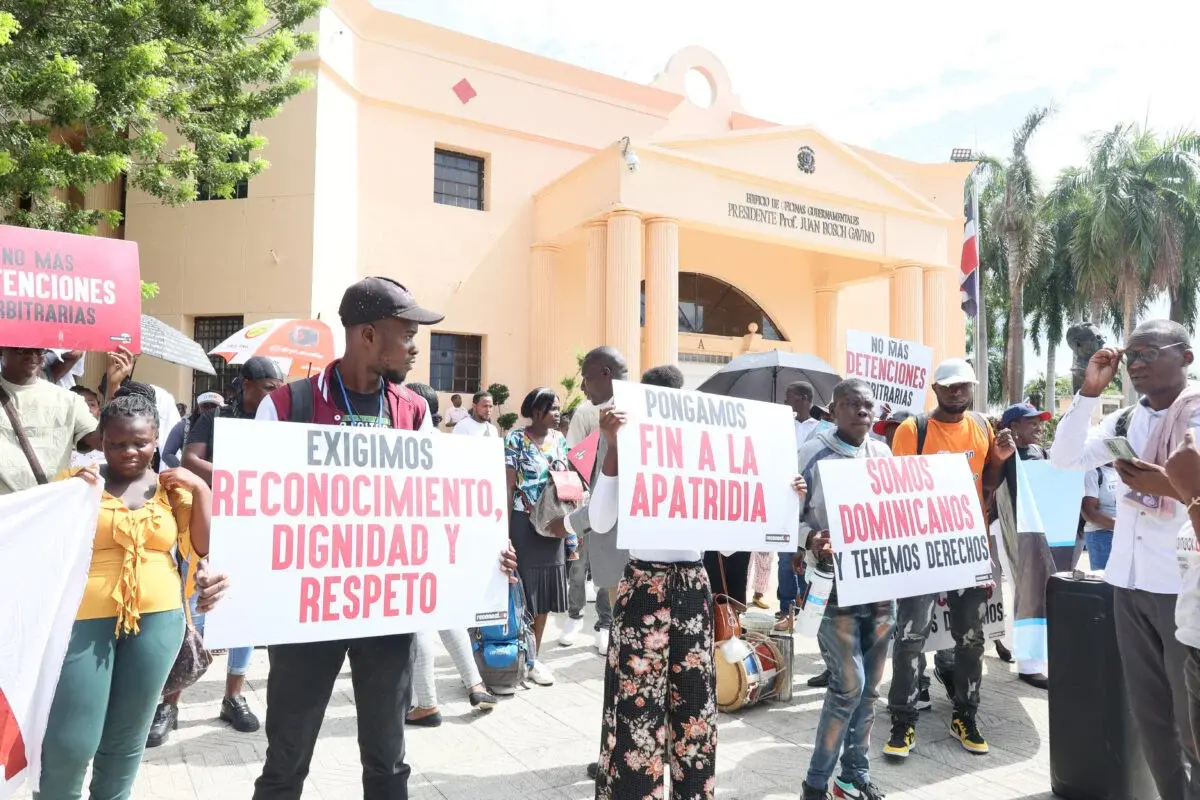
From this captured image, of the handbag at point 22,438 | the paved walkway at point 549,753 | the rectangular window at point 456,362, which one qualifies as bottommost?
the paved walkway at point 549,753

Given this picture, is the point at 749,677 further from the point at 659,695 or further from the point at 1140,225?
the point at 1140,225

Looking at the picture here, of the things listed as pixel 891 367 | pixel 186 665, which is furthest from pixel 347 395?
pixel 891 367

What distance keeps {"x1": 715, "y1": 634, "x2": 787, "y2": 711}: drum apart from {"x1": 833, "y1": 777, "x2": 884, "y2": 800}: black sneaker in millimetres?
1190

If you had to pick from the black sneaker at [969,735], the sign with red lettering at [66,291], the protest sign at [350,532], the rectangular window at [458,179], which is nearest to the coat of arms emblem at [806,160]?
the rectangular window at [458,179]

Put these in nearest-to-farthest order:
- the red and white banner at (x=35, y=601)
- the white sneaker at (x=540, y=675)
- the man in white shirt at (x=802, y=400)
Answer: the red and white banner at (x=35, y=601), the white sneaker at (x=540, y=675), the man in white shirt at (x=802, y=400)

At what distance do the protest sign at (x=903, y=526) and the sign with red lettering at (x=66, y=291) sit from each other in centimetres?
373

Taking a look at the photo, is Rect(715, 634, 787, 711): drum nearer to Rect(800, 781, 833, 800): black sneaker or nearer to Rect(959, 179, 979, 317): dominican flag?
Rect(800, 781, 833, 800): black sneaker

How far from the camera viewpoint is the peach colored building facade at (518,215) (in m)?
14.5

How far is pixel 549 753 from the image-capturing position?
4402 mm

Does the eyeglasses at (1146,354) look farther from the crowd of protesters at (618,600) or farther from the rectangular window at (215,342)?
the rectangular window at (215,342)

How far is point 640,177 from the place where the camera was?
1493 cm

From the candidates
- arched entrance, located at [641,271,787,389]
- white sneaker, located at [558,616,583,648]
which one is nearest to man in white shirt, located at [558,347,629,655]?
white sneaker, located at [558,616,583,648]

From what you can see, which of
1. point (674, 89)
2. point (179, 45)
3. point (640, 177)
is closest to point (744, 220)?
point (640, 177)

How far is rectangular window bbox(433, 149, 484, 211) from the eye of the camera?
1667 centimetres
